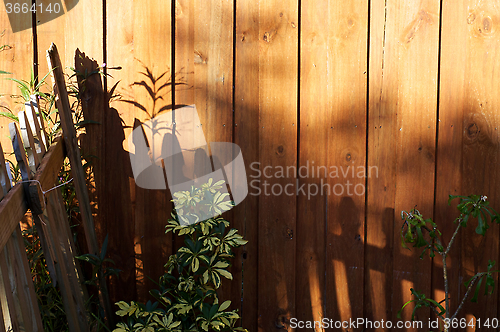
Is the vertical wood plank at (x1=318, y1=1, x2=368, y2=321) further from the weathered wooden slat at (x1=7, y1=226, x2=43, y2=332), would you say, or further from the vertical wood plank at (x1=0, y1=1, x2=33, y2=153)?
the vertical wood plank at (x1=0, y1=1, x2=33, y2=153)

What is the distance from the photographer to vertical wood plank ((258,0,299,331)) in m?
1.56

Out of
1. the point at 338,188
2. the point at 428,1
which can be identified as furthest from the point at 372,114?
the point at 428,1

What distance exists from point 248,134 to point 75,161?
77cm

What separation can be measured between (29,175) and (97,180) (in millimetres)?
572

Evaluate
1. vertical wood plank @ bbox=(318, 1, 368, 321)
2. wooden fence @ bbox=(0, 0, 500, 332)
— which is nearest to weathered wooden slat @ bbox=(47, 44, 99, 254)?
wooden fence @ bbox=(0, 0, 500, 332)

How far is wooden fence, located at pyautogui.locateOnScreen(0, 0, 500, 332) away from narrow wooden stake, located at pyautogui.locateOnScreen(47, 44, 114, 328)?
0.12 meters

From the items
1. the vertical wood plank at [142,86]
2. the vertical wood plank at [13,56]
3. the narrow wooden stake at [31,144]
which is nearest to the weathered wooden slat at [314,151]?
the vertical wood plank at [142,86]

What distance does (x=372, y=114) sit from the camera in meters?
1.57

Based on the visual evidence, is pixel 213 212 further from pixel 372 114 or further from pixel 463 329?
pixel 463 329

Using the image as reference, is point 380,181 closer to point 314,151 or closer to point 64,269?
point 314,151

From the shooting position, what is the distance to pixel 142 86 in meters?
1.58

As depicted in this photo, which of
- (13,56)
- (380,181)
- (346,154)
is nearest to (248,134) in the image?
(346,154)

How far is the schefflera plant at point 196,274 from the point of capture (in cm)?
132

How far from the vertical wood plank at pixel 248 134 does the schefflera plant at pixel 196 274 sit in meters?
0.19
